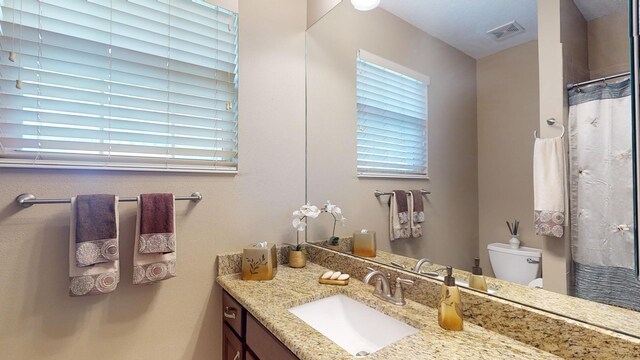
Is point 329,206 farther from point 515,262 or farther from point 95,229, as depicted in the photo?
point 95,229

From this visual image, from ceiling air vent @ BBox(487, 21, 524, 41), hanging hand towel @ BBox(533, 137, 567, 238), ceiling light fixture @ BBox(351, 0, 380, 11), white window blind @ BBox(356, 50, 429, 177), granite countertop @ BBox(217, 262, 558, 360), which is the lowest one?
granite countertop @ BBox(217, 262, 558, 360)

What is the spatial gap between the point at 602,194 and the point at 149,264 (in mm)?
1485

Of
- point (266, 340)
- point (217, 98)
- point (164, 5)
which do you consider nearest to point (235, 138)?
point (217, 98)

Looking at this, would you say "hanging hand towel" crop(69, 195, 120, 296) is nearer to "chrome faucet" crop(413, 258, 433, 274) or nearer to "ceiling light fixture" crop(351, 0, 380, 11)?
"chrome faucet" crop(413, 258, 433, 274)

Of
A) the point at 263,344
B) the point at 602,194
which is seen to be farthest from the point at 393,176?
the point at 263,344

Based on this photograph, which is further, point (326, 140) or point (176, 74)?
point (326, 140)

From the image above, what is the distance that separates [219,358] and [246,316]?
45 centimetres

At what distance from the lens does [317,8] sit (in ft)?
5.49

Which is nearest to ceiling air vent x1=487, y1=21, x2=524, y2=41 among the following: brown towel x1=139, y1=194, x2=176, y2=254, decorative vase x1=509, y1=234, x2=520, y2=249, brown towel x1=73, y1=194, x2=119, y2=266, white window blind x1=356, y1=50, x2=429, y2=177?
white window blind x1=356, y1=50, x2=429, y2=177

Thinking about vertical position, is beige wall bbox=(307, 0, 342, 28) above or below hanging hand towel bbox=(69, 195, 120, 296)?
above

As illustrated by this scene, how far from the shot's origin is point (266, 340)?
3.13ft

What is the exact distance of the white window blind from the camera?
1.24 m

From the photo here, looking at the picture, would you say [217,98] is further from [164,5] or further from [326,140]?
[326,140]

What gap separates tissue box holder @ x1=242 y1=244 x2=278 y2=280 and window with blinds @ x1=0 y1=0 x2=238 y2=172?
16.7 inches
